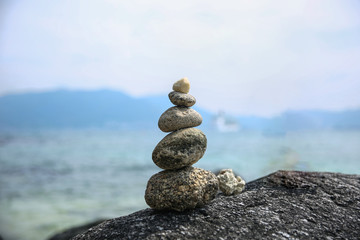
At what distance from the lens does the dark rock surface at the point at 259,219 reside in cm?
445

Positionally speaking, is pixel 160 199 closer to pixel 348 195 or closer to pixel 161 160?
pixel 161 160

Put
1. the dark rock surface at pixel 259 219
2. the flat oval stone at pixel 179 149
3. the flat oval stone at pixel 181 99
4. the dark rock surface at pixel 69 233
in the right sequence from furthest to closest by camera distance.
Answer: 1. the dark rock surface at pixel 69 233
2. the flat oval stone at pixel 181 99
3. the flat oval stone at pixel 179 149
4. the dark rock surface at pixel 259 219

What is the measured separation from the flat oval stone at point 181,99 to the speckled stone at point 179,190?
1.09 m

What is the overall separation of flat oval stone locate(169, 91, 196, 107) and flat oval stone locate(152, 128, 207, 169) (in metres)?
0.47

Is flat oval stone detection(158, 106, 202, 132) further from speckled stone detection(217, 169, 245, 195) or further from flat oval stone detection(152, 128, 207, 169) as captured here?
speckled stone detection(217, 169, 245, 195)

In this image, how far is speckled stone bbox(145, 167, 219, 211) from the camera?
15.5ft

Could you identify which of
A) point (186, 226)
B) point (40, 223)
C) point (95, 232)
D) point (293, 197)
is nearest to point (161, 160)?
point (186, 226)

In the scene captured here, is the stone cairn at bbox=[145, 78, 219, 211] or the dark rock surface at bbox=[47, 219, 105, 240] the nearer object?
the stone cairn at bbox=[145, 78, 219, 211]

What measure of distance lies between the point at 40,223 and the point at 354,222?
46.4 feet

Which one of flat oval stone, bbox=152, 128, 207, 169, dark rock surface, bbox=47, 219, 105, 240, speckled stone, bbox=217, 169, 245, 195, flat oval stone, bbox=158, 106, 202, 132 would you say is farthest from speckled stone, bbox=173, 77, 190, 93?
dark rock surface, bbox=47, 219, 105, 240

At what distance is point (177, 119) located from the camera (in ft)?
16.5

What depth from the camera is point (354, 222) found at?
5121 mm

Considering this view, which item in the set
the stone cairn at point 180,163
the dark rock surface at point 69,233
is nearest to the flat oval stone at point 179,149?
the stone cairn at point 180,163

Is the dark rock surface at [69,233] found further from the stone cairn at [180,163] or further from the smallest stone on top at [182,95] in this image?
the smallest stone on top at [182,95]
